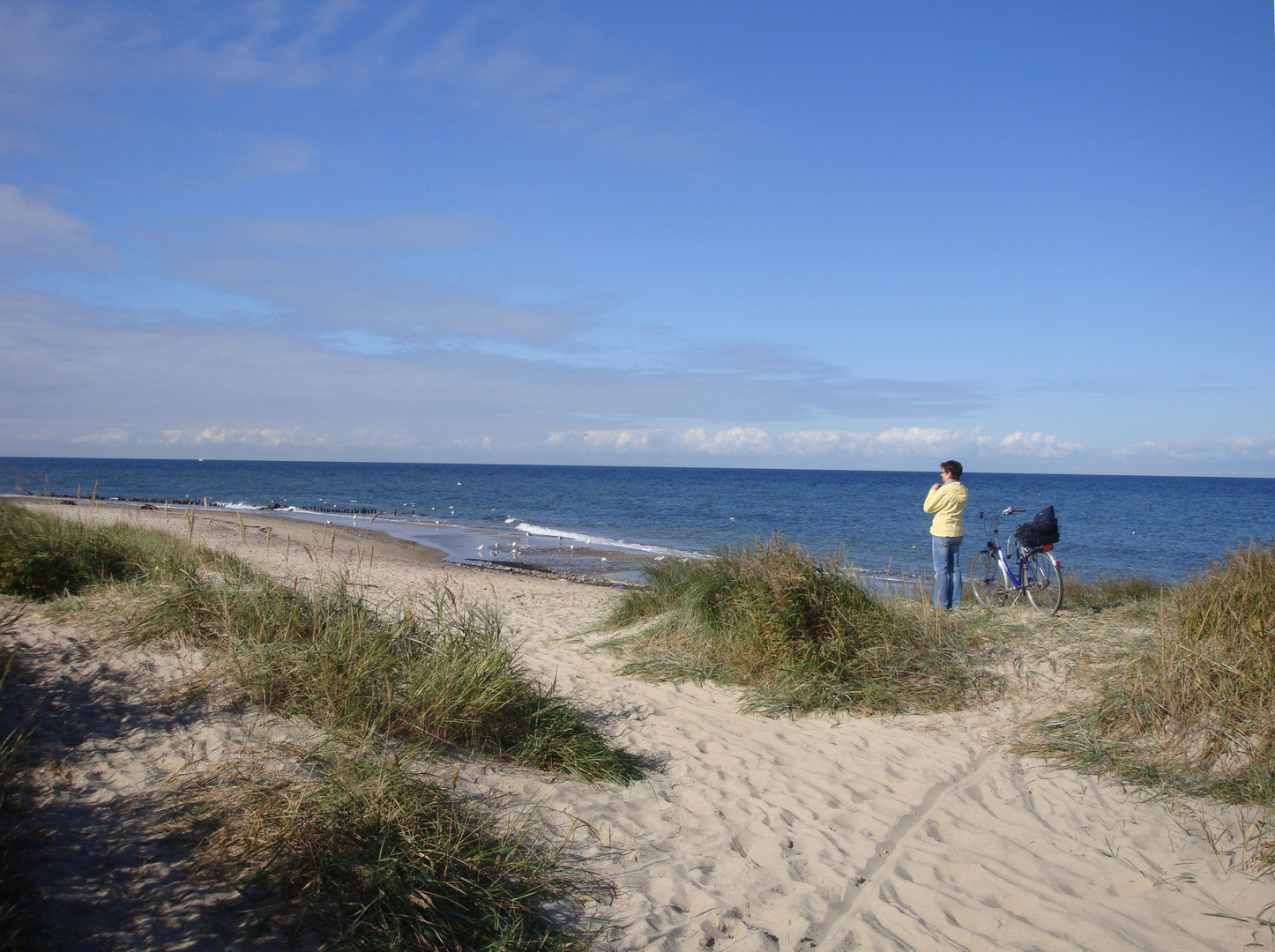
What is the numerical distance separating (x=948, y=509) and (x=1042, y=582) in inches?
67.8

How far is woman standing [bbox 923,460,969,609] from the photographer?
361 inches

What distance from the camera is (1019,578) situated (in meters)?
10.0

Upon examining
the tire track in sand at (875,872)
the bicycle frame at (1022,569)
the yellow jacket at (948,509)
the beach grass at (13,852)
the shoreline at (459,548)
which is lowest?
the shoreline at (459,548)

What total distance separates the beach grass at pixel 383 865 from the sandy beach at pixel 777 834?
20 centimetres

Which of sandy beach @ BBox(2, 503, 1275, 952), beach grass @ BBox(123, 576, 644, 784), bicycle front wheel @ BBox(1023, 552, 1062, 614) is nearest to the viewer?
sandy beach @ BBox(2, 503, 1275, 952)

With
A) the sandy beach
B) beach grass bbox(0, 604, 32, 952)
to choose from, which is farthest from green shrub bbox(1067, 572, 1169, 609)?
beach grass bbox(0, 604, 32, 952)

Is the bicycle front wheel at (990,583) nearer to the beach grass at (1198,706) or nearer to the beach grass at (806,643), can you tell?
the beach grass at (806,643)

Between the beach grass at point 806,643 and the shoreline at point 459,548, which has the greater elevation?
the beach grass at point 806,643

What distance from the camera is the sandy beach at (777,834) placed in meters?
3.33

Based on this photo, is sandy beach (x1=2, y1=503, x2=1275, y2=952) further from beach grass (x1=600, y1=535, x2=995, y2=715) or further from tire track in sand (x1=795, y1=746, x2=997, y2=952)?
beach grass (x1=600, y1=535, x2=995, y2=715)

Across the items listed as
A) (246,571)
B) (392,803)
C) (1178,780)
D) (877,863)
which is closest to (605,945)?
(392,803)

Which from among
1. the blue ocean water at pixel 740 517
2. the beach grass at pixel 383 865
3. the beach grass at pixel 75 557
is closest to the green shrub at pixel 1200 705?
the blue ocean water at pixel 740 517

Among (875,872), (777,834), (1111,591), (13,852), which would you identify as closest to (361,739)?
(13,852)

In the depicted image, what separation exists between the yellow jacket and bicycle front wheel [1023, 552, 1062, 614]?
1322 mm
